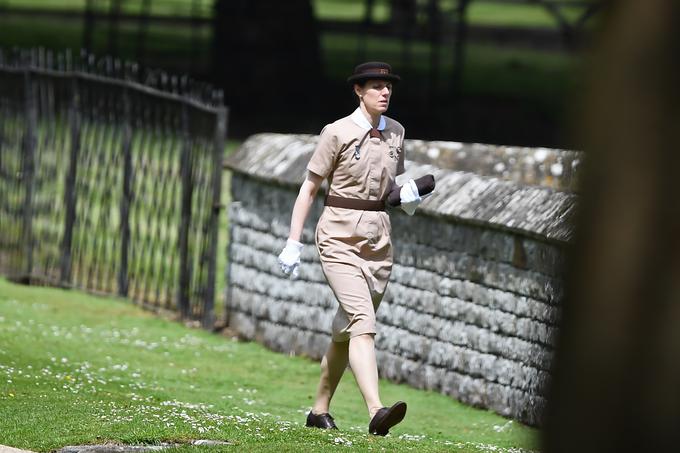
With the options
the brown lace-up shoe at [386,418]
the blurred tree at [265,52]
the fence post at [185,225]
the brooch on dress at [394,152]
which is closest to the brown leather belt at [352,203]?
the brooch on dress at [394,152]

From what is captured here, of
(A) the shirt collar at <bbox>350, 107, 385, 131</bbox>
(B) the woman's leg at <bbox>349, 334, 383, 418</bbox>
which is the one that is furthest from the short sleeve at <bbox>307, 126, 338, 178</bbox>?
(B) the woman's leg at <bbox>349, 334, 383, 418</bbox>

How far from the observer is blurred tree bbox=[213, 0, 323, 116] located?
2367 cm

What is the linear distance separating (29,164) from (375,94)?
572 cm

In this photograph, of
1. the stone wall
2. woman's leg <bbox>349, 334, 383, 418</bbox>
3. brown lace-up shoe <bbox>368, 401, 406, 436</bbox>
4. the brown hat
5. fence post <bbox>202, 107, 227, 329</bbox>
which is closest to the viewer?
brown lace-up shoe <bbox>368, 401, 406, 436</bbox>

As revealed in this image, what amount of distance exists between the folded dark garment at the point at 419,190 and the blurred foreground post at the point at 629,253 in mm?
4315

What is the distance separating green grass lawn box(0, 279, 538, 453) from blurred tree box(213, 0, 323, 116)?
12681 mm

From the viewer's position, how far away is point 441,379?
343 inches

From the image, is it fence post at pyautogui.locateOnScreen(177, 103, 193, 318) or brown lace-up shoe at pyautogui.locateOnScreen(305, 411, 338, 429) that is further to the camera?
fence post at pyautogui.locateOnScreen(177, 103, 193, 318)

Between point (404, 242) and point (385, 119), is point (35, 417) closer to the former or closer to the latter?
point (385, 119)

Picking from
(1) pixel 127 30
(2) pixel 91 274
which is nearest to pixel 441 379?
(2) pixel 91 274

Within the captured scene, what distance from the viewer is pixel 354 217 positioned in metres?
6.89

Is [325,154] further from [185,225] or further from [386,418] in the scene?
[185,225]

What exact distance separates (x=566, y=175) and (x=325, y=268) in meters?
3.52

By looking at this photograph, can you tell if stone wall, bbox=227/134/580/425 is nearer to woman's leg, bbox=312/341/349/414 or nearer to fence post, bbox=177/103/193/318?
fence post, bbox=177/103/193/318
